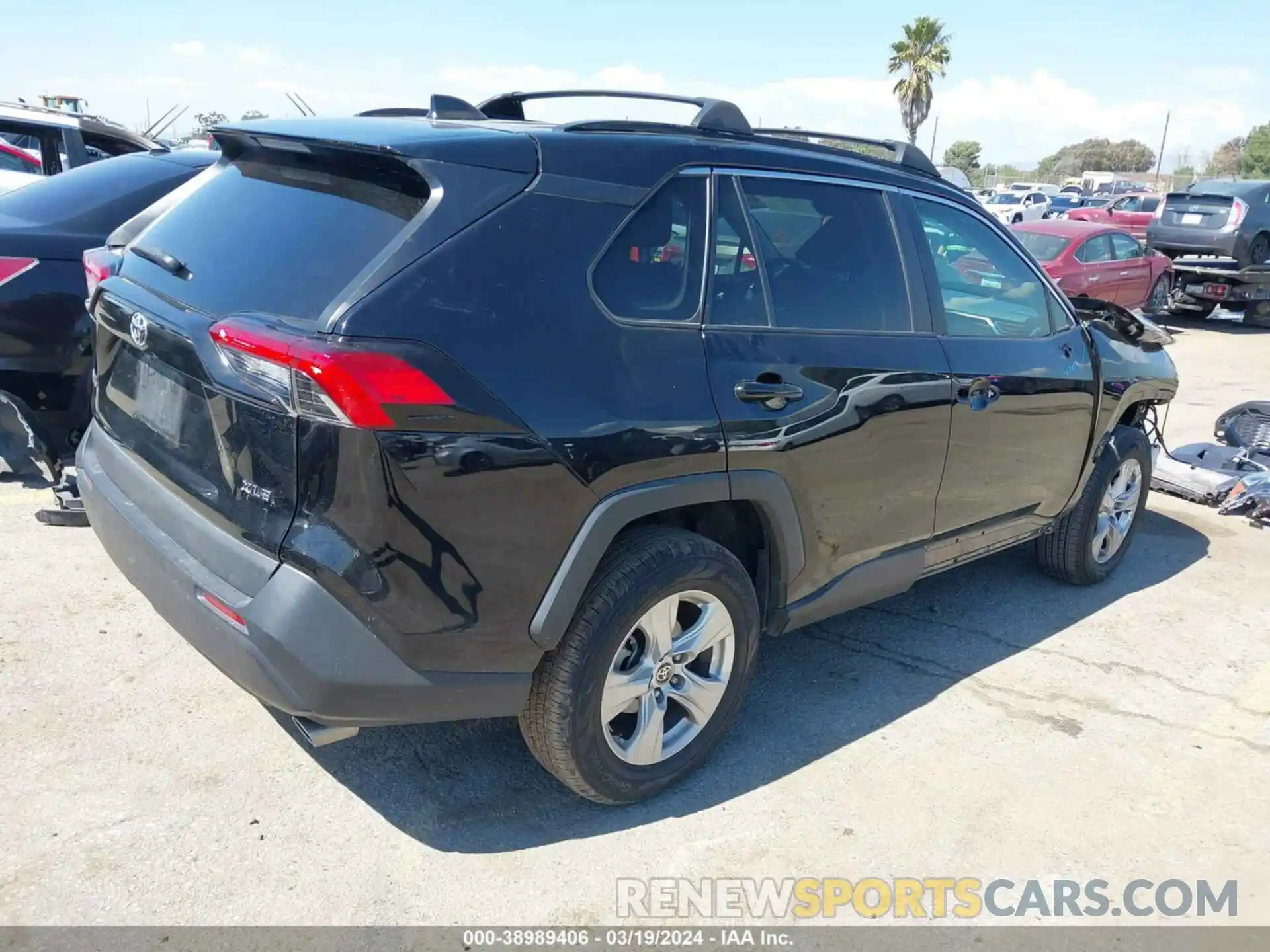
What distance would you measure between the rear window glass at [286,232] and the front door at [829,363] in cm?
97

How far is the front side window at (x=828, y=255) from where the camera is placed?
3189 mm

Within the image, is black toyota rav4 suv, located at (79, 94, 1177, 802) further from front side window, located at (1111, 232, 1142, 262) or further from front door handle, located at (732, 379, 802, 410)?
front side window, located at (1111, 232, 1142, 262)

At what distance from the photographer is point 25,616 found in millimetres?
3912

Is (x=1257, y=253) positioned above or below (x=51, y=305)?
below

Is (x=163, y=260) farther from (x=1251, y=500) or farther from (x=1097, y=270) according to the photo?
(x=1097, y=270)

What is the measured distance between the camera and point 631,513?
8.92 feet

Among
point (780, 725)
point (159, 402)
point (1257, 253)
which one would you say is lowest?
point (780, 725)

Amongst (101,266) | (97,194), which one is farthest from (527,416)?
(97,194)

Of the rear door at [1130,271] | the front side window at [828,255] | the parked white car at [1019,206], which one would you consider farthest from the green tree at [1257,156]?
the front side window at [828,255]

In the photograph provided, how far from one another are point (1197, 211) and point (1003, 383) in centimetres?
1490

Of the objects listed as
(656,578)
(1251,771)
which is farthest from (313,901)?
(1251,771)

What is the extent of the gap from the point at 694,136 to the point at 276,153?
122 cm

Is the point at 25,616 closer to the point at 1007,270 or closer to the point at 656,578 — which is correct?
the point at 656,578

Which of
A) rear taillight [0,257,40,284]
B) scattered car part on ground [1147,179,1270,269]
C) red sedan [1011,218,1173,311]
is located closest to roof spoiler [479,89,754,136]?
rear taillight [0,257,40,284]
